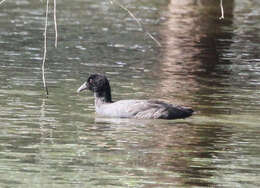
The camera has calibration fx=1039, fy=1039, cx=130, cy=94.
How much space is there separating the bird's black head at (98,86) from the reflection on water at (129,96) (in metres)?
0.34

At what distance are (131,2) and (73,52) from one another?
12.7 metres

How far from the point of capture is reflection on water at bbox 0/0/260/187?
13617 millimetres

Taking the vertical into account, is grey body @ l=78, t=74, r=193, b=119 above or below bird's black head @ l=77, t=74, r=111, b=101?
below

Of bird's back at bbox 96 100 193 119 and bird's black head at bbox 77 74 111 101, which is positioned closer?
bird's back at bbox 96 100 193 119

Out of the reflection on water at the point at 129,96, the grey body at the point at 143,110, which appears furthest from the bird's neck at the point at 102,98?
the reflection on water at the point at 129,96

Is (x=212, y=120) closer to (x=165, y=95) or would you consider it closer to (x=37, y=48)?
(x=165, y=95)

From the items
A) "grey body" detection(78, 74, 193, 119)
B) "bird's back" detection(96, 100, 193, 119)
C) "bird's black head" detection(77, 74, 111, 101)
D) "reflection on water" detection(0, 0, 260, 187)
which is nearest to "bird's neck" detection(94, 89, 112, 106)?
Result: "bird's black head" detection(77, 74, 111, 101)

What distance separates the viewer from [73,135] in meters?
16.0

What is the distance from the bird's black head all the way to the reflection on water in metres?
0.34

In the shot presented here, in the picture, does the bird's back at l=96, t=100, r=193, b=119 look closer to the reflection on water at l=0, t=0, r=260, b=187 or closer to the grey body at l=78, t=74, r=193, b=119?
the grey body at l=78, t=74, r=193, b=119

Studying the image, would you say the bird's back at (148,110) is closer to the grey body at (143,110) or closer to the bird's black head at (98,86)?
the grey body at (143,110)

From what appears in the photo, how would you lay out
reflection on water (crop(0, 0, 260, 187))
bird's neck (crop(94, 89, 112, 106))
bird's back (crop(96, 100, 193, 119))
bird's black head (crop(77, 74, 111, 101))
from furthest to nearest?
bird's black head (crop(77, 74, 111, 101)) < bird's neck (crop(94, 89, 112, 106)) < bird's back (crop(96, 100, 193, 119)) < reflection on water (crop(0, 0, 260, 187))

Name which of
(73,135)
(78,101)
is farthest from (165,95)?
(73,135)

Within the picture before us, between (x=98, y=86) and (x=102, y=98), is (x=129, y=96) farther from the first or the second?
(x=102, y=98)
